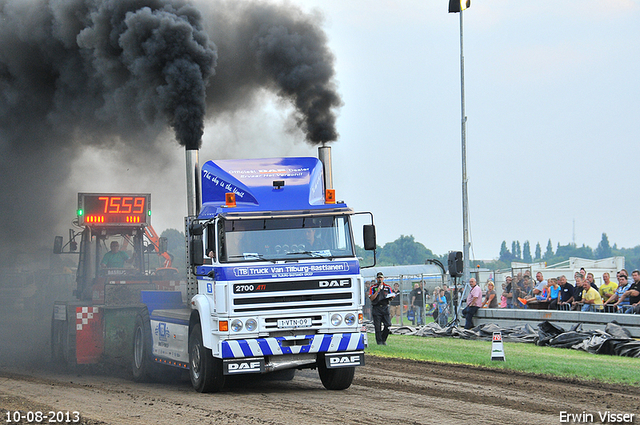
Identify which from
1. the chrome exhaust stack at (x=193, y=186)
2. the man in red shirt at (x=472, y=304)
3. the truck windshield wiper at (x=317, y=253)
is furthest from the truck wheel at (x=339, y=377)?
the man in red shirt at (x=472, y=304)

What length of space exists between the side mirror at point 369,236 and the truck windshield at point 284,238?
9.0 inches

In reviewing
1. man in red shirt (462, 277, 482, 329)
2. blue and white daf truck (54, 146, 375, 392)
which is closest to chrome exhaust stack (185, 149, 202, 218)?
blue and white daf truck (54, 146, 375, 392)

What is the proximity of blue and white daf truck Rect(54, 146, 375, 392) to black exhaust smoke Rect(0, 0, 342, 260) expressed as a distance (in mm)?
5492

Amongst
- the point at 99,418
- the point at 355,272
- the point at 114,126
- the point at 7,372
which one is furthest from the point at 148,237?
the point at 99,418

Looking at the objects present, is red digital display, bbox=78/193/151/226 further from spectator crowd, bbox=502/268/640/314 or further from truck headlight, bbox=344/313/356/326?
spectator crowd, bbox=502/268/640/314

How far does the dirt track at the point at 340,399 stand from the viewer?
28.7ft

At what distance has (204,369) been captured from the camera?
10.8m

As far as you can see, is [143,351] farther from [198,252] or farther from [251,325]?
[251,325]

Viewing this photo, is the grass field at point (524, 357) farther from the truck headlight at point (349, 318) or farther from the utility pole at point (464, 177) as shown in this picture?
the utility pole at point (464, 177)

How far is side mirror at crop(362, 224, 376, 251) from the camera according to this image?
11.2 m

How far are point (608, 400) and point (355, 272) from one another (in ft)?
12.1

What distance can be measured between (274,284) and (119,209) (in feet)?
31.0

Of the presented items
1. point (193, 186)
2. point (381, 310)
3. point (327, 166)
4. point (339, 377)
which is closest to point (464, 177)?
point (381, 310)

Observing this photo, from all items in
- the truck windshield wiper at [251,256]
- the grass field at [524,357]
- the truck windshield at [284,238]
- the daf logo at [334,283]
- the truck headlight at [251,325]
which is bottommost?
the grass field at [524,357]
